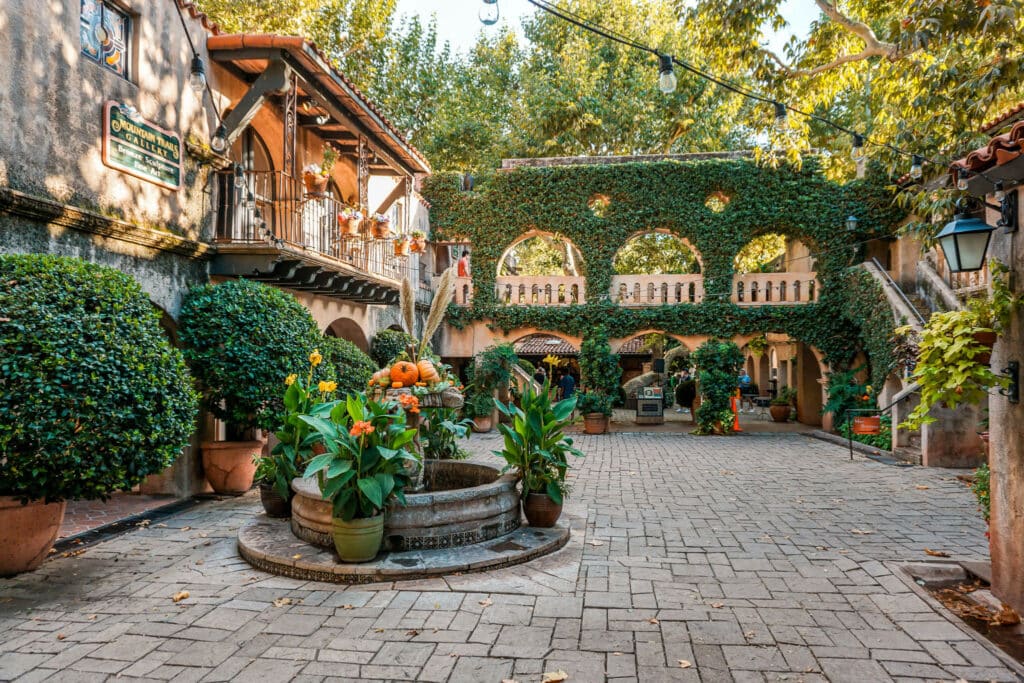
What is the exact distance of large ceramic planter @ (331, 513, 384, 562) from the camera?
506cm

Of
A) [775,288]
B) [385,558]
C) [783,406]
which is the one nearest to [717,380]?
[775,288]

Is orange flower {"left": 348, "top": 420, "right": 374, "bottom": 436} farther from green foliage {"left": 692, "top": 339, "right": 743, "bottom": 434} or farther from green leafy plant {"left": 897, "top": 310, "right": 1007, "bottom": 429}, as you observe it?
green foliage {"left": 692, "top": 339, "right": 743, "bottom": 434}

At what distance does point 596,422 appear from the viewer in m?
16.7

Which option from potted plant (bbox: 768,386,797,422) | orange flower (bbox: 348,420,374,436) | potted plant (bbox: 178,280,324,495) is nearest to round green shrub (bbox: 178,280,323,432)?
potted plant (bbox: 178,280,324,495)

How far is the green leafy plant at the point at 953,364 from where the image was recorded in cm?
432

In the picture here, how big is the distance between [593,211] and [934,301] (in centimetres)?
859

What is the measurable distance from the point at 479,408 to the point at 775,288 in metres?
8.75

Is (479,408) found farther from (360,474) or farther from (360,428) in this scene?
(360,428)

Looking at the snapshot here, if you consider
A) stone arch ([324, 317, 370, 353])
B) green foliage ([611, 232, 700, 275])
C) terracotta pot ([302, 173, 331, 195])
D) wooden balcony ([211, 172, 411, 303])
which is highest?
green foliage ([611, 232, 700, 275])

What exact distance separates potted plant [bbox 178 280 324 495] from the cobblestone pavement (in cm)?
129

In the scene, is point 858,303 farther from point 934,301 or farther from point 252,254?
point 252,254

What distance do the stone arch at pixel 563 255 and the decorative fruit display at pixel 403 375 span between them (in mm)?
12644

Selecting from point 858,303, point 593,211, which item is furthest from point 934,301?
point 593,211

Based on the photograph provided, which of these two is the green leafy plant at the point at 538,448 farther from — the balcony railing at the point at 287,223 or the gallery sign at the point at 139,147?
the gallery sign at the point at 139,147
